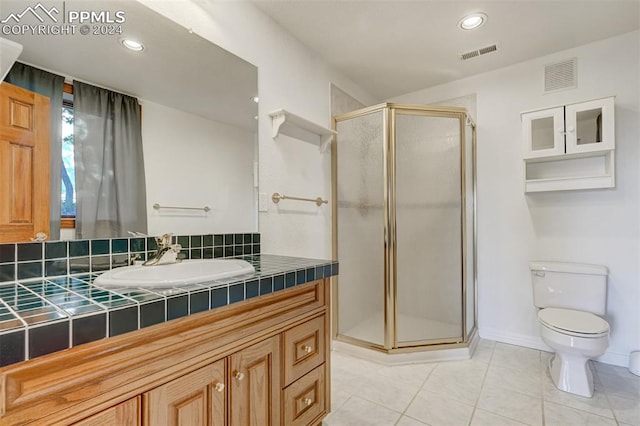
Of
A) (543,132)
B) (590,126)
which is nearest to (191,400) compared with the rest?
(543,132)

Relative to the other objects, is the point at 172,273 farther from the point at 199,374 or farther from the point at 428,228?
the point at 428,228

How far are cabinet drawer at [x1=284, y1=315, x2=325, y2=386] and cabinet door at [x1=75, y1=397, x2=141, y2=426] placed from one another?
55 cm

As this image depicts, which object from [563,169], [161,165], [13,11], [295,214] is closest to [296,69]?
[295,214]

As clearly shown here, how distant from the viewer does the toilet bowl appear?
170cm

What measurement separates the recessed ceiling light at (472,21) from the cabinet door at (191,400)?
2371 mm

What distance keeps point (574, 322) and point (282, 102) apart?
2335mm

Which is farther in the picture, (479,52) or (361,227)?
(361,227)

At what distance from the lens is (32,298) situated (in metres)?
0.77

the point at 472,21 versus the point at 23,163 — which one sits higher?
the point at 472,21

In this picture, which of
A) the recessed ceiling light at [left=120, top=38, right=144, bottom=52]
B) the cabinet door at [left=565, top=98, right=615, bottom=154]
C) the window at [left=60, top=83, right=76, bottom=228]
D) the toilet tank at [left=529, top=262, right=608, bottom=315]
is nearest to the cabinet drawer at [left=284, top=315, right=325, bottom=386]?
the window at [left=60, top=83, right=76, bottom=228]

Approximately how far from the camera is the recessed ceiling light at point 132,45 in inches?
49.0

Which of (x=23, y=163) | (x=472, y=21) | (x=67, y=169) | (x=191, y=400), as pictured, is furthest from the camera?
(x=472, y=21)

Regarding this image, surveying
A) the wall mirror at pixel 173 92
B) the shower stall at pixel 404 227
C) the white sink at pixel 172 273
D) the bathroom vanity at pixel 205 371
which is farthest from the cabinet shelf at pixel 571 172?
the white sink at pixel 172 273

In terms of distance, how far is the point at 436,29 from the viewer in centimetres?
203
